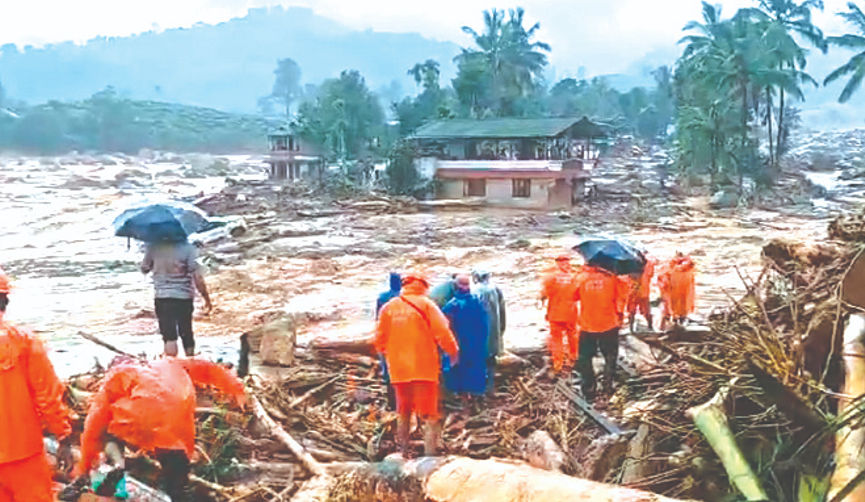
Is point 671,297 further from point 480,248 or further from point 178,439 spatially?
point 480,248

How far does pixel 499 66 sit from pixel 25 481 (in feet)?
173

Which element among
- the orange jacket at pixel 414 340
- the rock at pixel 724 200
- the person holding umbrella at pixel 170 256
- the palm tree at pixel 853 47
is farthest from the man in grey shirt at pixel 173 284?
the palm tree at pixel 853 47

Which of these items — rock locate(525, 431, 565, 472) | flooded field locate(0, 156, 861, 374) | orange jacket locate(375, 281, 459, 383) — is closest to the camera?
rock locate(525, 431, 565, 472)

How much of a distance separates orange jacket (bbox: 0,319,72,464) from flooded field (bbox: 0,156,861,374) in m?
4.93

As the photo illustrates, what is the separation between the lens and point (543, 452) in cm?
572

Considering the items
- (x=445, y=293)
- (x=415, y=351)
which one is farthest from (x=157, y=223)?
(x=415, y=351)

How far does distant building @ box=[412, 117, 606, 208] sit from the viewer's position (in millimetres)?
38562

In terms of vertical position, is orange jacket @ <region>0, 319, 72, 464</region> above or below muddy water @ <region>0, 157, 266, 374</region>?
above

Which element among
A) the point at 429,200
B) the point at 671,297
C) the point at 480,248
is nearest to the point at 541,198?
the point at 429,200

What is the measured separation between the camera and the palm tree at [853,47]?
41.0m

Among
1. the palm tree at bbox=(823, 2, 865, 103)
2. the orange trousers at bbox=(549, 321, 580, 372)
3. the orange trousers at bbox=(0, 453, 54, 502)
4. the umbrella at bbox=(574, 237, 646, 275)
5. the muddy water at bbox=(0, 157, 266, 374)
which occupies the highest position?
the palm tree at bbox=(823, 2, 865, 103)

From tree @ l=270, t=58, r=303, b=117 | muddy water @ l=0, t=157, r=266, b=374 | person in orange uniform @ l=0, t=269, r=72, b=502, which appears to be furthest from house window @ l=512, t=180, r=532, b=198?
tree @ l=270, t=58, r=303, b=117

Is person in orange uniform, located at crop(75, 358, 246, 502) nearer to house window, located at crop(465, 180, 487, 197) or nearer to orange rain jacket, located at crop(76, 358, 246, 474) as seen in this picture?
orange rain jacket, located at crop(76, 358, 246, 474)

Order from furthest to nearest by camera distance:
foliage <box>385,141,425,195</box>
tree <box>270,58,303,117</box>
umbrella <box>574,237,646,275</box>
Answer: tree <box>270,58,303,117</box> → foliage <box>385,141,425,195</box> → umbrella <box>574,237,646,275</box>
